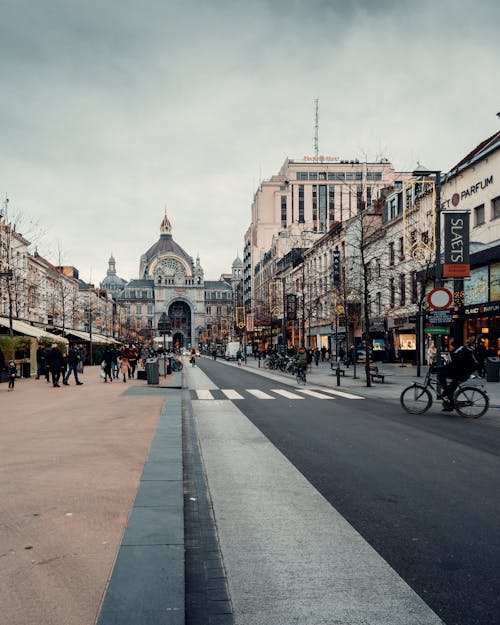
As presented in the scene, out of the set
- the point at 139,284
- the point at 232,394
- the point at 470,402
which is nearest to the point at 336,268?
the point at 232,394

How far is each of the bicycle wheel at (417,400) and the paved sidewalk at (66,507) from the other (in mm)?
5543

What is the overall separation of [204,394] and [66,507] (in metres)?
14.2

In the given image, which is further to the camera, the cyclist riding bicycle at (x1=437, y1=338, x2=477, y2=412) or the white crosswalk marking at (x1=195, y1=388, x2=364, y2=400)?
the white crosswalk marking at (x1=195, y1=388, x2=364, y2=400)

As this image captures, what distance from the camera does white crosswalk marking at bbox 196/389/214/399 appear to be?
18.2 meters

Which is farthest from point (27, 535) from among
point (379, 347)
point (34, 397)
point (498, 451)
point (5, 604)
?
point (379, 347)

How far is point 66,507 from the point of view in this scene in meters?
5.25

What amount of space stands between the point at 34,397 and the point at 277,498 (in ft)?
45.2

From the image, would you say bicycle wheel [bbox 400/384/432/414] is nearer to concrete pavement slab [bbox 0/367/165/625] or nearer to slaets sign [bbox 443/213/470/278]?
concrete pavement slab [bbox 0/367/165/625]

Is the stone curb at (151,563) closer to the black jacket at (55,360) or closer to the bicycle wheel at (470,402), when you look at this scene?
the bicycle wheel at (470,402)

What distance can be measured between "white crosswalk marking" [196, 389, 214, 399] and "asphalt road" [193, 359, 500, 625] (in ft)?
19.7

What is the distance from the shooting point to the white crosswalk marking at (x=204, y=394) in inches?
719

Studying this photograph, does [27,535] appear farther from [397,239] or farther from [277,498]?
[397,239]

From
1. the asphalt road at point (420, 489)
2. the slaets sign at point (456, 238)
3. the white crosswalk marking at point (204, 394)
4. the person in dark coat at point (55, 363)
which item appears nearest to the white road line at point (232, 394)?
the white crosswalk marking at point (204, 394)

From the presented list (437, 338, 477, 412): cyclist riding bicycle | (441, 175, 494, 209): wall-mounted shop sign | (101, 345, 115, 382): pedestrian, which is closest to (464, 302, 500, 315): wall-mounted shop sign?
(441, 175, 494, 209): wall-mounted shop sign
